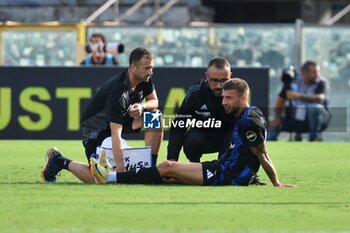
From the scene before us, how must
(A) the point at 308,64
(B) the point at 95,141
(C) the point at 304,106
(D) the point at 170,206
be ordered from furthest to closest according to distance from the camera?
1. (C) the point at 304,106
2. (A) the point at 308,64
3. (B) the point at 95,141
4. (D) the point at 170,206

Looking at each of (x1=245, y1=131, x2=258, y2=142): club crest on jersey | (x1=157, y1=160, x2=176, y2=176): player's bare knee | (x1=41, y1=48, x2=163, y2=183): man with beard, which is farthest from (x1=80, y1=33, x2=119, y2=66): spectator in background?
(x1=245, y1=131, x2=258, y2=142): club crest on jersey

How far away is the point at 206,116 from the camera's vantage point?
42.2ft

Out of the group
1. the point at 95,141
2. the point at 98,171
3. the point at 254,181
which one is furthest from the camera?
the point at 95,141

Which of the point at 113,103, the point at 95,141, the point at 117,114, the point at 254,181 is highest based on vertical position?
the point at 113,103

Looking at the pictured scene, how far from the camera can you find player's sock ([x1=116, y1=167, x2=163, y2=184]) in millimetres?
11703

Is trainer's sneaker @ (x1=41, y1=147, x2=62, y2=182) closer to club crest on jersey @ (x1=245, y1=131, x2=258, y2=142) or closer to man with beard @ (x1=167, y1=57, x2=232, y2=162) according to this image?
man with beard @ (x1=167, y1=57, x2=232, y2=162)

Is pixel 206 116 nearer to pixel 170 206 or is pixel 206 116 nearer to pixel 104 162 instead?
pixel 104 162

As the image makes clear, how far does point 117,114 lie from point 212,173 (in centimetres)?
111

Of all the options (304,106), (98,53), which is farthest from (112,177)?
(304,106)

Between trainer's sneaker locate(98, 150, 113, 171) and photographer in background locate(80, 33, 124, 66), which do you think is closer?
trainer's sneaker locate(98, 150, 113, 171)

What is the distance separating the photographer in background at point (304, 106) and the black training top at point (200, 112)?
27.0 feet

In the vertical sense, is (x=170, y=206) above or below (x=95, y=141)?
below

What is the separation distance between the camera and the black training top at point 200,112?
41.4 ft

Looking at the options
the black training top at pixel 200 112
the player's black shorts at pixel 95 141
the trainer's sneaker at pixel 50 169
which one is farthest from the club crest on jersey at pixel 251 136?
the trainer's sneaker at pixel 50 169
